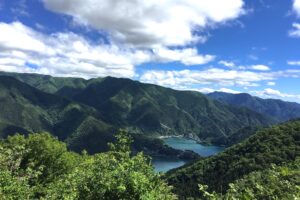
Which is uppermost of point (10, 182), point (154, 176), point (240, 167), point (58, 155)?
point (154, 176)

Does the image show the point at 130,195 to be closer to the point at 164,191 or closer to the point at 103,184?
the point at 103,184

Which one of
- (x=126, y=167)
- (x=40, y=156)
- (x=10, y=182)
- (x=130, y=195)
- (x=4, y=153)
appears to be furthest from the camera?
(x=40, y=156)

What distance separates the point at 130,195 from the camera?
17922 millimetres

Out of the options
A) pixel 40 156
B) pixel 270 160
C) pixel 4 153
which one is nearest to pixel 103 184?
pixel 4 153

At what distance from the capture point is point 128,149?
22.2m

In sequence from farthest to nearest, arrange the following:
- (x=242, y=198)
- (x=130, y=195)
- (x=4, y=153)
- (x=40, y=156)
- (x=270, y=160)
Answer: (x=270, y=160), (x=40, y=156), (x=4, y=153), (x=130, y=195), (x=242, y=198)

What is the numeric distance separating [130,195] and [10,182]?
25.4 ft

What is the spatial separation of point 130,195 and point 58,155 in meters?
65.2

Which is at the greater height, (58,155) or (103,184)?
(103,184)

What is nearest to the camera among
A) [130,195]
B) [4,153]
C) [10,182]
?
[130,195]

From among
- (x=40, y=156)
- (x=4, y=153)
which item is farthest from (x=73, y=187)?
(x=40, y=156)

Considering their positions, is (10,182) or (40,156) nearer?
(10,182)

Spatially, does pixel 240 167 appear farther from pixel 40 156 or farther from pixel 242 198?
pixel 242 198

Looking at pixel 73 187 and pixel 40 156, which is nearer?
pixel 73 187
